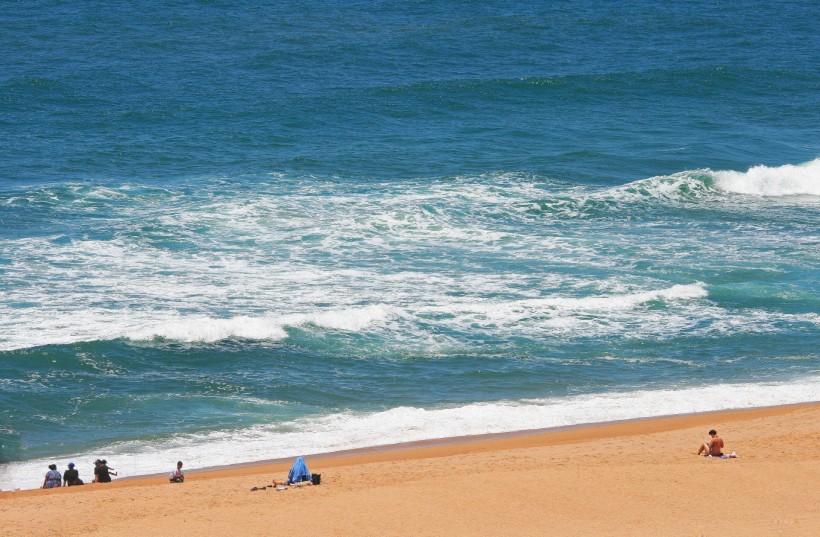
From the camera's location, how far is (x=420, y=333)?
29281mm

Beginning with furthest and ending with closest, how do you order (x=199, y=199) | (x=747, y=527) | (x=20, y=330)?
1. (x=199, y=199)
2. (x=20, y=330)
3. (x=747, y=527)

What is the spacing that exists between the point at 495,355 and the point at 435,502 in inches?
392

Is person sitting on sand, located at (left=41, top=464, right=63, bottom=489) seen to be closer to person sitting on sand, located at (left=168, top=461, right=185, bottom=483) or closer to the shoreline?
the shoreline

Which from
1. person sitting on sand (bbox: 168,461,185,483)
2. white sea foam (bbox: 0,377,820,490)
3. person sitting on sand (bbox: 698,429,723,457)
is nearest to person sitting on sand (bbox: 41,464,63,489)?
white sea foam (bbox: 0,377,820,490)

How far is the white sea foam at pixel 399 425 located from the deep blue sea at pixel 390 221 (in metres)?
0.09

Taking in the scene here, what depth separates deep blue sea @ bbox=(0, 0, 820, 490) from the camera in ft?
83.3

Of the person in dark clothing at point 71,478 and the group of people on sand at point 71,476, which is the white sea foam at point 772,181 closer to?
the group of people on sand at point 71,476

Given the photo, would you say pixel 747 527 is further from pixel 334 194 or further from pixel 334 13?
pixel 334 13

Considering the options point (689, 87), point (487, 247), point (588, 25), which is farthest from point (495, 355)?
point (588, 25)

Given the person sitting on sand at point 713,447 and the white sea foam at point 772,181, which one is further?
the white sea foam at point 772,181

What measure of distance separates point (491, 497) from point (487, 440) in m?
4.50

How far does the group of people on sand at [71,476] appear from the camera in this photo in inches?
800

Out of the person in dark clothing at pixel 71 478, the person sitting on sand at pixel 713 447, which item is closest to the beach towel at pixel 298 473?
the person in dark clothing at pixel 71 478

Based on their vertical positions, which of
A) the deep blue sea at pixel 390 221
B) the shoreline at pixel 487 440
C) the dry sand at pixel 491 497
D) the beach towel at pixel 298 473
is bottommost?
the dry sand at pixel 491 497
